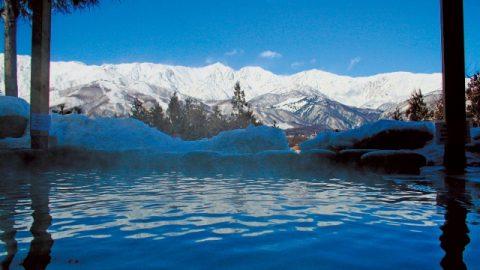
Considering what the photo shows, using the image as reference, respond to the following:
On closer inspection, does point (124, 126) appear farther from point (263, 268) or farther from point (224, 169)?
point (263, 268)

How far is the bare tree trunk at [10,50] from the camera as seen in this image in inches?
505

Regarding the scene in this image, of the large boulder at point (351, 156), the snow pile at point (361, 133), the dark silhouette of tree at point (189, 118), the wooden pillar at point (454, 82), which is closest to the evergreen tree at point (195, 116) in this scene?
the dark silhouette of tree at point (189, 118)

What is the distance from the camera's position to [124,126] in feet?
34.5

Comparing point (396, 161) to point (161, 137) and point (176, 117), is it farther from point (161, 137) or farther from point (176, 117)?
point (176, 117)

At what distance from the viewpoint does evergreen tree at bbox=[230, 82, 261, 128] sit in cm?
3666

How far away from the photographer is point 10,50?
13.0 meters

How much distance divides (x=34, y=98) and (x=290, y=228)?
22.6 feet

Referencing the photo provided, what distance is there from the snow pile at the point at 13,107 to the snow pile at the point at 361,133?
24.9 ft

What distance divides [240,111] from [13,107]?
2983cm

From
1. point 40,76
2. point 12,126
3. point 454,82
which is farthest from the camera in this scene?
point 12,126

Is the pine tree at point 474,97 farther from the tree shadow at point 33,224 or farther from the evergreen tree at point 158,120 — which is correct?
the tree shadow at point 33,224

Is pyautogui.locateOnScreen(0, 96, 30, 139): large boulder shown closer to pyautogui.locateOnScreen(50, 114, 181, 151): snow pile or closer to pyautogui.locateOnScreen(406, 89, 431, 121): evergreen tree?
pyautogui.locateOnScreen(50, 114, 181, 151): snow pile

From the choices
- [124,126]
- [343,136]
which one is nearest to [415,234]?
[343,136]

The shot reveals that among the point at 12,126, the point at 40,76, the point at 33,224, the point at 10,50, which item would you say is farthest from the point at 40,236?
the point at 10,50
